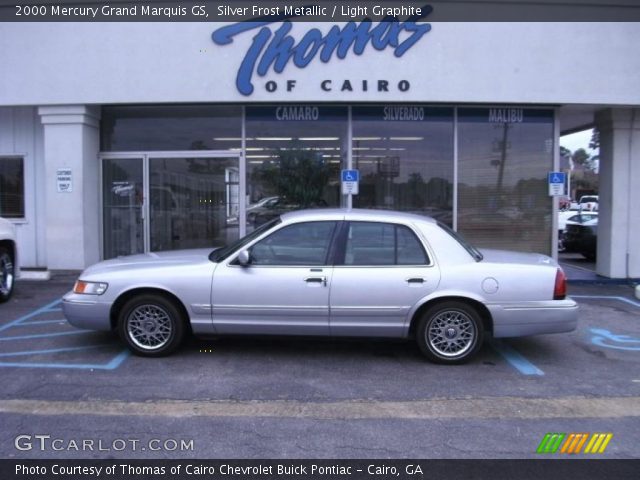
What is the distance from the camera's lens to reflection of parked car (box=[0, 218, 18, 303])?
29.3 feet

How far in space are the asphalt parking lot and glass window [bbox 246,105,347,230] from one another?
5.16 metres

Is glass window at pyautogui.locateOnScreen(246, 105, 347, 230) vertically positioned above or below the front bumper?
above

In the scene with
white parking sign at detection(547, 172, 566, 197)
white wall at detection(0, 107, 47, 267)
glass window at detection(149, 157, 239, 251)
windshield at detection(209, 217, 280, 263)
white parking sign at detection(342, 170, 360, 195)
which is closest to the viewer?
windshield at detection(209, 217, 280, 263)

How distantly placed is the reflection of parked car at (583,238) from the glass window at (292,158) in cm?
789

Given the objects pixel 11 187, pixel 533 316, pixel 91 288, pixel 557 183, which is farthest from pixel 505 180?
pixel 11 187

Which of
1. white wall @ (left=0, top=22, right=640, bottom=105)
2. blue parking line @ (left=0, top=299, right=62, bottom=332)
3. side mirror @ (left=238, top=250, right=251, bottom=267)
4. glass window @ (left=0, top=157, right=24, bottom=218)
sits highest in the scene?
white wall @ (left=0, top=22, right=640, bottom=105)

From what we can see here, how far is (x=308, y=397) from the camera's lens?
5.07m

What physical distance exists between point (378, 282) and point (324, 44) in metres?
6.16

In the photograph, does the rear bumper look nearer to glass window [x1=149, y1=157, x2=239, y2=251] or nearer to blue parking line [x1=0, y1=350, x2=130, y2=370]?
blue parking line [x1=0, y1=350, x2=130, y2=370]

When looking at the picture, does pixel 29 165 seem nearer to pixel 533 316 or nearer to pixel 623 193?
pixel 533 316

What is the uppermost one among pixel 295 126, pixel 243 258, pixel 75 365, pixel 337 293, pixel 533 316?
pixel 295 126

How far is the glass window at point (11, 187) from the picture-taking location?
39.4 feet

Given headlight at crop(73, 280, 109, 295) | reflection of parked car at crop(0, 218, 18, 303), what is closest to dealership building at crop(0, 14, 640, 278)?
reflection of parked car at crop(0, 218, 18, 303)
